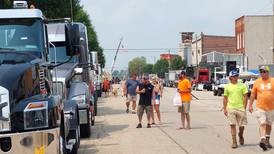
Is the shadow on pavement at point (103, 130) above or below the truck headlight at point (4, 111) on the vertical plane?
below

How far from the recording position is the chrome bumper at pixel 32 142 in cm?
760

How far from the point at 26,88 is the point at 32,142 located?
0.91 meters

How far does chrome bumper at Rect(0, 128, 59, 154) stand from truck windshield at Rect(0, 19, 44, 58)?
82.0 inches

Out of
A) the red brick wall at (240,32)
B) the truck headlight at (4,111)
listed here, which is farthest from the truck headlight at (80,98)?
the red brick wall at (240,32)

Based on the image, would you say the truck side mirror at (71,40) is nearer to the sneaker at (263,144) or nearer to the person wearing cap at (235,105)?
the person wearing cap at (235,105)

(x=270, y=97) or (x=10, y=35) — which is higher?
(x=10, y=35)

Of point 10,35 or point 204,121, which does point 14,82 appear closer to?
point 10,35

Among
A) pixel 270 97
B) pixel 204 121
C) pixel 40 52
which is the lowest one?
pixel 204 121

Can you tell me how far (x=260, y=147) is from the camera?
13203 mm

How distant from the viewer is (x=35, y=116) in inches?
308

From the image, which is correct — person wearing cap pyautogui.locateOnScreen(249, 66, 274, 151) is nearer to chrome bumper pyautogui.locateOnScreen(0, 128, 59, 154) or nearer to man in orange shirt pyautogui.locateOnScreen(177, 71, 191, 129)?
man in orange shirt pyautogui.locateOnScreen(177, 71, 191, 129)

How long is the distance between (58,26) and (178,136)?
4.53 metres

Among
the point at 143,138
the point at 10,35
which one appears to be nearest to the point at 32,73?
the point at 10,35

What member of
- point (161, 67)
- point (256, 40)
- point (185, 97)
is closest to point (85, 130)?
point (185, 97)
